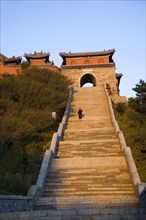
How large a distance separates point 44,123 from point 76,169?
5.15 meters

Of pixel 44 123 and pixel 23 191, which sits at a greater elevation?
pixel 44 123

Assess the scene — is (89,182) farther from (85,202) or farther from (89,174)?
(85,202)

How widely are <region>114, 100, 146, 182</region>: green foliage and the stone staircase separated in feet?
2.84

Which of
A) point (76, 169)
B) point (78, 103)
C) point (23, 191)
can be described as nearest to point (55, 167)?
point (76, 169)

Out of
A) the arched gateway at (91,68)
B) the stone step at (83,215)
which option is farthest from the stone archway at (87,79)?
the stone step at (83,215)

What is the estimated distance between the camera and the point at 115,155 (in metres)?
12.8

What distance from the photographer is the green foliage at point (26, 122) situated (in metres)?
10.8

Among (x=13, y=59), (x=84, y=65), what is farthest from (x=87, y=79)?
(x=13, y=59)

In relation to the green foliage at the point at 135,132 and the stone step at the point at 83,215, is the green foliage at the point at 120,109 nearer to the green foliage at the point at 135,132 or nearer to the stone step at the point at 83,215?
the green foliage at the point at 135,132

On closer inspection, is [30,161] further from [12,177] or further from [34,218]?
[34,218]

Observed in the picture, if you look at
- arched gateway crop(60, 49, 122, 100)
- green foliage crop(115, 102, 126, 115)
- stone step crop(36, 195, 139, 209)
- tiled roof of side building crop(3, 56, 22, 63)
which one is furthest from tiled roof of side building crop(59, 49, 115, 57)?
stone step crop(36, 195, 139, 209)

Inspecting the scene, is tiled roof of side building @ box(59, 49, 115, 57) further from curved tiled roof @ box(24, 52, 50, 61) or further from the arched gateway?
curved tiled roof @ box(24, 52, 50, 61)

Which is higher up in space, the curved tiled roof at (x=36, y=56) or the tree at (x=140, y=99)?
the curved tiled roof at (x=36, y=56)

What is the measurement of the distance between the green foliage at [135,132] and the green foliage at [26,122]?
3.78m
